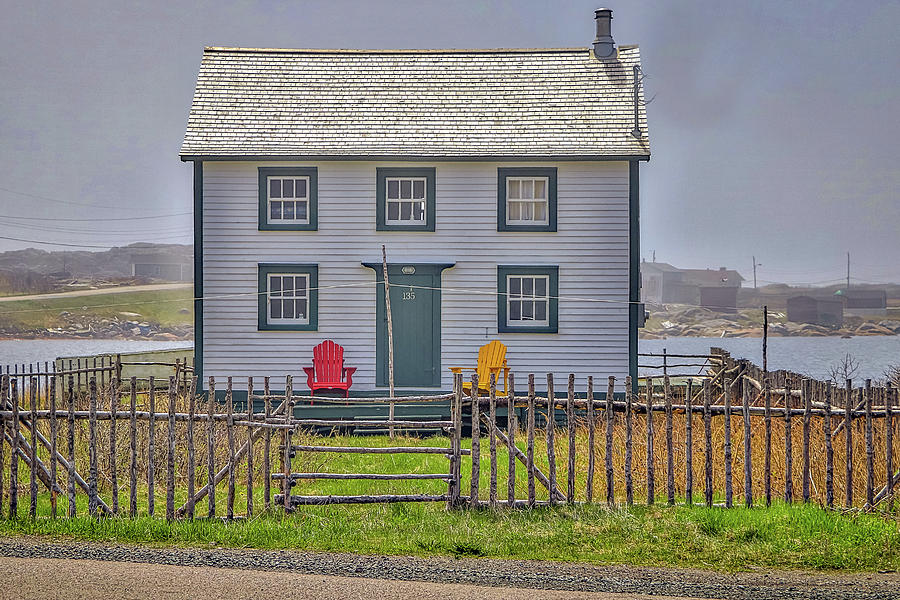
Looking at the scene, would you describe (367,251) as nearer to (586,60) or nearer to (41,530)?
(586,60)

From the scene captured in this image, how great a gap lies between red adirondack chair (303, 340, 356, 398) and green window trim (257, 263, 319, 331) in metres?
0.57

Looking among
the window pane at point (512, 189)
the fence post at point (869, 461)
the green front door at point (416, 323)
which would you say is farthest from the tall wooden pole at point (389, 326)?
the fence post at point (869, 461)

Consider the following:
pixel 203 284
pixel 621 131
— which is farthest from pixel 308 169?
pixel 621 131

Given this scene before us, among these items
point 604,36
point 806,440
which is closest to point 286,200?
point 604,36

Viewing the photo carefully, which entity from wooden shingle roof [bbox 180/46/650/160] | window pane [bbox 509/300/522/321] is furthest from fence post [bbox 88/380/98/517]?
window pane [bbox 509/300/522/321]

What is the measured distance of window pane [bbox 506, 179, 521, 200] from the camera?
2386 centimetres

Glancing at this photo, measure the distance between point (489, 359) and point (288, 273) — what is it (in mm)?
5089

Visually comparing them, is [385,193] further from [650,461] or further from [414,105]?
[650,461]

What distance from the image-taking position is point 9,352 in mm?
92812

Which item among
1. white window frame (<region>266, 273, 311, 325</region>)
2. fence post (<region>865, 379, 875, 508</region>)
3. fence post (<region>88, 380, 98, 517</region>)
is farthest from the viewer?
white window frame (<region>266, 273, 311, 325</region>)

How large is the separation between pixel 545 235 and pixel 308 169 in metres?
5.75

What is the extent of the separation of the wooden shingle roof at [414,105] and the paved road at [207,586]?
50.8 feet

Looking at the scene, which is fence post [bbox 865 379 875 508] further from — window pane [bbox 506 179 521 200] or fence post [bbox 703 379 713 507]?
window pane [bbox 506 179 521 200]

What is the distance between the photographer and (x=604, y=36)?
2684 cm
